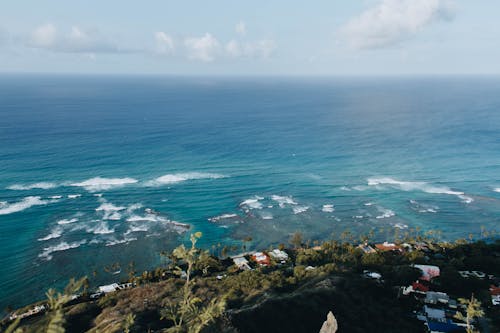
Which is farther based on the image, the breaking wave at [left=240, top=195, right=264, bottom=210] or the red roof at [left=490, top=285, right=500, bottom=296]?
the breaking wave at [left=240, top=195, right=264, bottom=210]

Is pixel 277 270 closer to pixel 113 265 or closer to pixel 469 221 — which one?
pixel 113 265

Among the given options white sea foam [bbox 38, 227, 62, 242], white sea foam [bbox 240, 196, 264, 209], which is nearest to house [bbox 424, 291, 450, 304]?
white sea foam [bbox 240, 196, 264, 209]

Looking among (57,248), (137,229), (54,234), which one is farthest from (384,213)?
(54,234)

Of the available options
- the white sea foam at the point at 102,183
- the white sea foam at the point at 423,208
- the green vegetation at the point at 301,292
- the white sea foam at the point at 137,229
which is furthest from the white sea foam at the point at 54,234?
the white sea foam at the point at 423,208

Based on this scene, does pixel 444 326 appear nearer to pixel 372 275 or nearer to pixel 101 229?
pixel 372 275

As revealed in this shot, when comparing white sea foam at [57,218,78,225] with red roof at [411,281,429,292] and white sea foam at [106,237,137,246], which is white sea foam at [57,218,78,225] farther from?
red roof at [411,281,429,292]

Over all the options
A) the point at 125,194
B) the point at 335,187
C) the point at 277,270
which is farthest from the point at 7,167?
the point at 335,187
